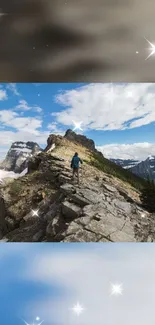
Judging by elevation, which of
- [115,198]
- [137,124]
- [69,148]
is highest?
[137,124]

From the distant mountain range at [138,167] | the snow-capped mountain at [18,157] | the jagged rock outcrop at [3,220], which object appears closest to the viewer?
the jagged rock outcrop at [3,220]

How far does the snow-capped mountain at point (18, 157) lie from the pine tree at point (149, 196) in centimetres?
204

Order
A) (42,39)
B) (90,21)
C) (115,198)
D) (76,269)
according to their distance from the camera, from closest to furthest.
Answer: (76,269) < (90,21) < (42,39) < (115,198)

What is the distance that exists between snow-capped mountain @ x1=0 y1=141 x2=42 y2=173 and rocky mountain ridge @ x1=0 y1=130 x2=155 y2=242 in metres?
0.11

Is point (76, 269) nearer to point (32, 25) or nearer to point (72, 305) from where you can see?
point (72, 305)

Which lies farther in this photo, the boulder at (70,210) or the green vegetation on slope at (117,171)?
the green vegetation on slope at (117,171)

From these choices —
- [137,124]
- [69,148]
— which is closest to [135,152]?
[137,124]

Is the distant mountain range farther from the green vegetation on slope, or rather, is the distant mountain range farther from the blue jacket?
the blue jacket

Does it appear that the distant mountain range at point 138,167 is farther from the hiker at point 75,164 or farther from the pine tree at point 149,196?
the hiker at point 75,164

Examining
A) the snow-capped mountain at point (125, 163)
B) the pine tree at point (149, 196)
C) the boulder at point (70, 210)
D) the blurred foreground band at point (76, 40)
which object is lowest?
the boulder at point (70, 210)

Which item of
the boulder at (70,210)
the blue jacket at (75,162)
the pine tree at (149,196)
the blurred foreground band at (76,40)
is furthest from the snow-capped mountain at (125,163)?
the blurred foreground band at (76,40)

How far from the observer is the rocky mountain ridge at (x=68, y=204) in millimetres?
5863

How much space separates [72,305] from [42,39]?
107 inches

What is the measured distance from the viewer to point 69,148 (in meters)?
6.89
